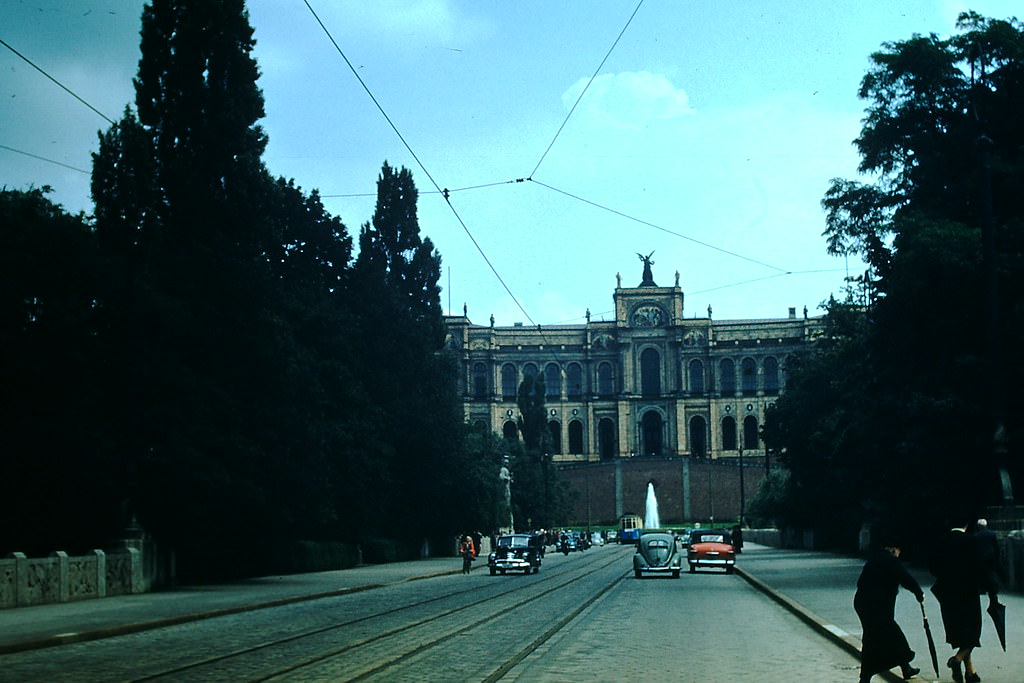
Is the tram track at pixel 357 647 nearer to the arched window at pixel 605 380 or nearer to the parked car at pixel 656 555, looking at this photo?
the parked car at pixel 656 555

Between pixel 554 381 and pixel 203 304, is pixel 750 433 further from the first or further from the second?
pixel 203 304

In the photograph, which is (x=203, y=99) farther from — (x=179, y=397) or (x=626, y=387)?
(x=626, y=387)

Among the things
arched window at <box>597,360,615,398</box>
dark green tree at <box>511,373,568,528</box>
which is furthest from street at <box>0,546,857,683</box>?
arched window at <box>597,360,615,398</box>

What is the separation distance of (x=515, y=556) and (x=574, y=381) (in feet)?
321

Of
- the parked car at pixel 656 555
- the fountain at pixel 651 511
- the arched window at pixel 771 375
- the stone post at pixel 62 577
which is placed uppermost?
the arched window at pixel 771 375

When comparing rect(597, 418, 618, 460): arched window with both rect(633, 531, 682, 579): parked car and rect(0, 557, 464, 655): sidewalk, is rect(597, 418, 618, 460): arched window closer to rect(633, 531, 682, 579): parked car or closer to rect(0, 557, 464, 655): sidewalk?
rect(633, 531, 682, 579): parked car

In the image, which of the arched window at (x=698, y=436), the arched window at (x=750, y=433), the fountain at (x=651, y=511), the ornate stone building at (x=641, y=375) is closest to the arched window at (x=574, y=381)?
the ornate stone building at (x=641, y=375)

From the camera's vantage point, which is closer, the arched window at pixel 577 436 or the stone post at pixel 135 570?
the stone post at pixel 135 570

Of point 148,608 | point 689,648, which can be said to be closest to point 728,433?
point 148,608

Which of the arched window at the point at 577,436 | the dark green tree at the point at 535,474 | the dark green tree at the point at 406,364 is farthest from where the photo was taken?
the arched window at the point at 577,436

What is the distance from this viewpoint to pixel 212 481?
32781mm

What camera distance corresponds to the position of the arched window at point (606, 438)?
143375 mm

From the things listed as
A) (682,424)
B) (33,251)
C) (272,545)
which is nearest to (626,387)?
(682,424)

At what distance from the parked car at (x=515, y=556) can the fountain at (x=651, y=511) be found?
263 feet
